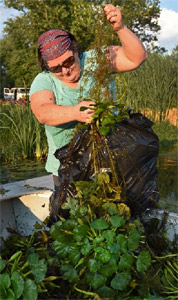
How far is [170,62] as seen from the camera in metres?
8.95

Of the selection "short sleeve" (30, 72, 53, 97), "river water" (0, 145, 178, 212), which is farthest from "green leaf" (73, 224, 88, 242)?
"river water" (0, 145, 178, 212)

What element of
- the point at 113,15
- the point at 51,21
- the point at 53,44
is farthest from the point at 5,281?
the point at 51,21

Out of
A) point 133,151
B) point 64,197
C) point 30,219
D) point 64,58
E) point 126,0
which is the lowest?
point 30,219

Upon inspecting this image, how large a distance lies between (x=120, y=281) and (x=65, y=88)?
1184 millimetres

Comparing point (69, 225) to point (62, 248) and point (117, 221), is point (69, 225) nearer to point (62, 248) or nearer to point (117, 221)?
point (62, 248)

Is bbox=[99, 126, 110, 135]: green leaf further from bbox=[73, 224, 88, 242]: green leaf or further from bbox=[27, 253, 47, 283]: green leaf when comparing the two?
bbox=[27, 253, 47, 283]: green leaf

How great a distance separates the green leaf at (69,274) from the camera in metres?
1.43

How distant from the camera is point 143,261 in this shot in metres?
1.45

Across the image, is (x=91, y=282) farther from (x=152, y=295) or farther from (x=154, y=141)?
(x=154, y=141)

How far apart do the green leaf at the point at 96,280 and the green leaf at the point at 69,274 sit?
0.06 meters

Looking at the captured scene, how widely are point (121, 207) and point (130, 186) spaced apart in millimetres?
259

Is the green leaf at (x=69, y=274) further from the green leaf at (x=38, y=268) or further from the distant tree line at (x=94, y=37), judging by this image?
the distant tree line at (x=94, y=37)

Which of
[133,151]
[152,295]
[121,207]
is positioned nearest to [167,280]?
[152,295]

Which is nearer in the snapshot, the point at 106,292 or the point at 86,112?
the point at 106,292
